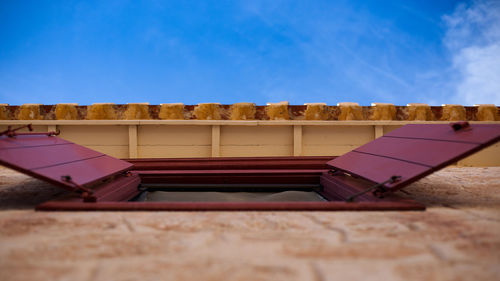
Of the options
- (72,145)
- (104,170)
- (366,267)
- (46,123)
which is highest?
(46,123)

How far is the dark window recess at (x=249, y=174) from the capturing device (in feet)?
6.54

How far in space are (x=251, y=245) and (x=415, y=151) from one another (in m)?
1.73

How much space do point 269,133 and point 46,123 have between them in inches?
144

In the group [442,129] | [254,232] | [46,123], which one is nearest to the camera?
[254,232]

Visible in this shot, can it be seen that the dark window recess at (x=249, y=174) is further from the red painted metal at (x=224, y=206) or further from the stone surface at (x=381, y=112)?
the stone surface at (x=381, y=112)

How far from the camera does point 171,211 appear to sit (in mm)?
1933

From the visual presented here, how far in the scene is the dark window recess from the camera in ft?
6.54

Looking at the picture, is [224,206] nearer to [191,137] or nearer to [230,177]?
[230,177]

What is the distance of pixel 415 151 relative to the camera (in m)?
2.43

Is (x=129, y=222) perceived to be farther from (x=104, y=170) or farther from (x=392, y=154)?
(x=392, y=154)

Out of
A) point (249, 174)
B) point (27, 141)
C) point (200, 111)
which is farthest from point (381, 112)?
point (27, 141)

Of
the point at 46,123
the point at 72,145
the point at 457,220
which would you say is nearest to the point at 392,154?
the point at 457,220

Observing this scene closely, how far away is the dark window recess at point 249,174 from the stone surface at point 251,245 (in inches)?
5.1

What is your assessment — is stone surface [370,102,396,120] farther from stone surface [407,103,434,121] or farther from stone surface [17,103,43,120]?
stone surface [17,103,43,120]
